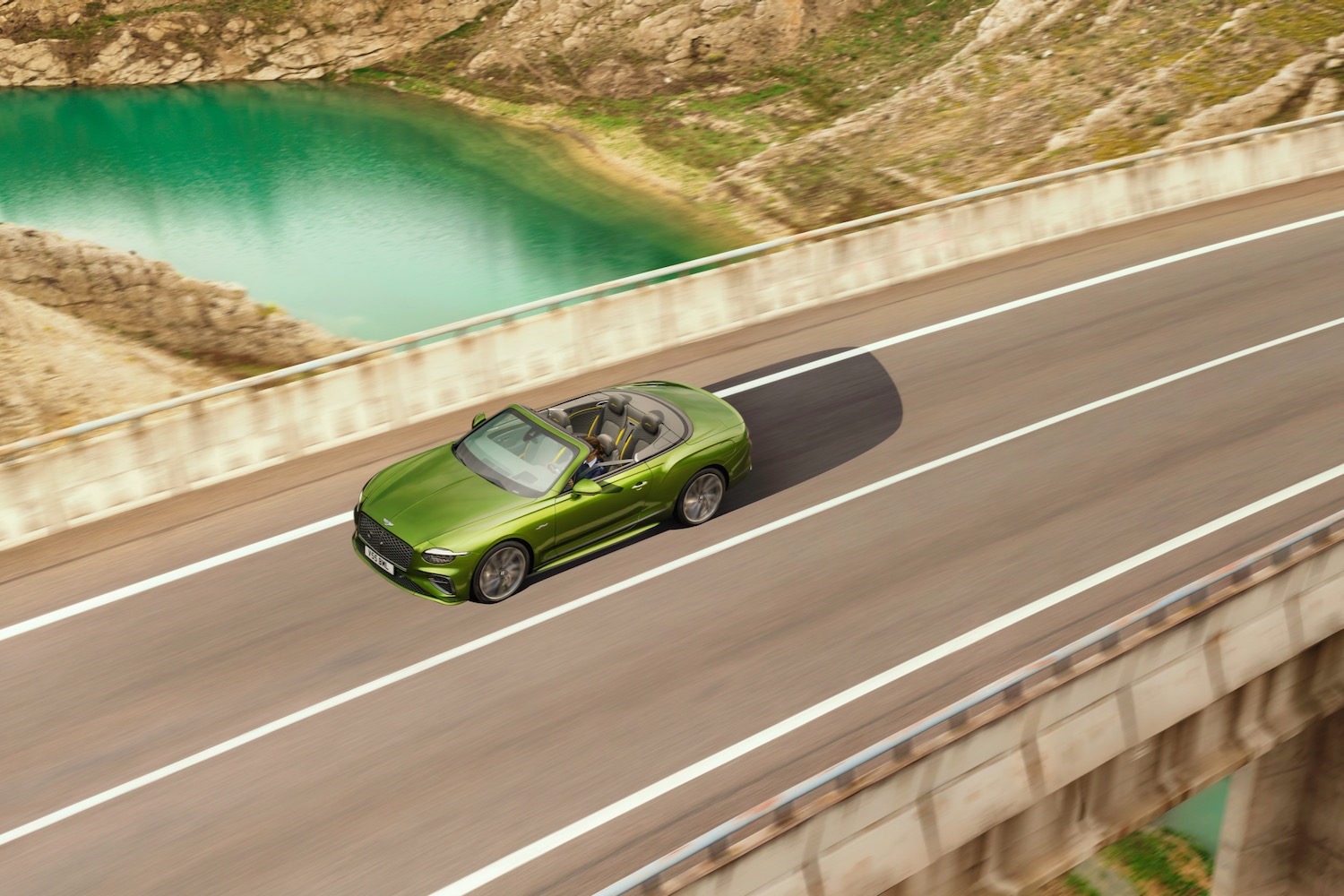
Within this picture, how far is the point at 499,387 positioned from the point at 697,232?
21162 mm

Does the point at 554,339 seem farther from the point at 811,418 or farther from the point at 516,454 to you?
the point at 516,454

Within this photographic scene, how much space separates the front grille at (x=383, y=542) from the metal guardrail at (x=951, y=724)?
14.3ft

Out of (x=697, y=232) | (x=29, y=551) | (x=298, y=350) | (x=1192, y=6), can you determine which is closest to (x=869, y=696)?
(x=29, y=551)

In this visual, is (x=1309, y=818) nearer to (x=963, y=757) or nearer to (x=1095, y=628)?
(x=1095, y=628)

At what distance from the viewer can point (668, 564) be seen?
1265 cm

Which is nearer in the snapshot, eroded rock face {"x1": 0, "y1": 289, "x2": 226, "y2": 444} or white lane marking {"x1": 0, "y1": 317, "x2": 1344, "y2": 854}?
white lane marking {"x1": 0, "y1": 317, "x2": 1344, "y2": 854}

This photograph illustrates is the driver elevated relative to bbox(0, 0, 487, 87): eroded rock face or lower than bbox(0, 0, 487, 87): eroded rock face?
lower

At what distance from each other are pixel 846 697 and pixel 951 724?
1.25 m

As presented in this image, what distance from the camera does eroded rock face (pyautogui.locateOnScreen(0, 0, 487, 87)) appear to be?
163ft

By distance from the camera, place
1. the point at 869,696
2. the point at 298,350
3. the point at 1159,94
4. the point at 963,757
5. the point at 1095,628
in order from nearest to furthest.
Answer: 1. the point at 963,757
2. the point at 869,696
3. the point at 1095,628
4. the point at 298,350
5. the point at 1159,94

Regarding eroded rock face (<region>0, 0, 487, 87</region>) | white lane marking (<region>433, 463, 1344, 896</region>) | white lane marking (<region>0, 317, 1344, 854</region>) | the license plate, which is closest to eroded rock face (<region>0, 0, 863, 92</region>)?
eroded rock face (<region>0, 0, 487, 87</region>)

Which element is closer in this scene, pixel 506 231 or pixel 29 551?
pixel 29 551

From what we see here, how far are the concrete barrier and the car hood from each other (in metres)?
2.85

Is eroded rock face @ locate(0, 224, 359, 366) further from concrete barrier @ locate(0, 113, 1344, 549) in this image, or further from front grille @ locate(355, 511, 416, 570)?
front grille @ locate(355, 511, 416, 570)
